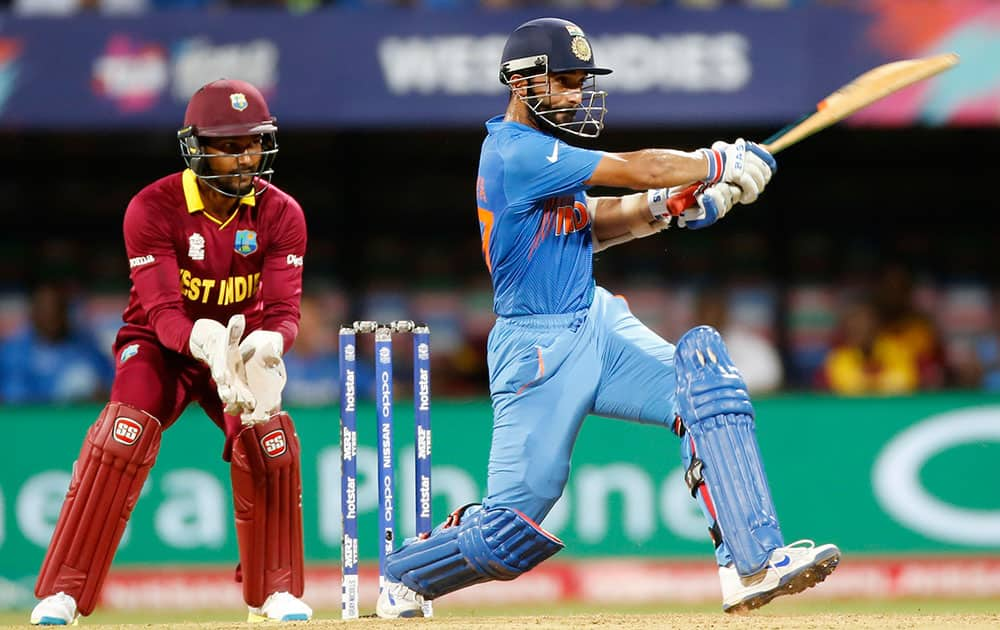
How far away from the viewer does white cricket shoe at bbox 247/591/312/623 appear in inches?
224

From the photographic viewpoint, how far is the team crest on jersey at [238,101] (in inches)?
218

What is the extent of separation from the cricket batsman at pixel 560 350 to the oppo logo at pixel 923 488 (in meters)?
3.43

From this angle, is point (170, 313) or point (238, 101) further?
point (238, 101)

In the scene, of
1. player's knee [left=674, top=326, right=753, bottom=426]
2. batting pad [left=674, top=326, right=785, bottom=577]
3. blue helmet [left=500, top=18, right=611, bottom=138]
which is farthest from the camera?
blue helmet [left=500, top=18, right=611, bottom=138]

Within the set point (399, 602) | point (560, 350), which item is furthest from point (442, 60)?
point (560, 350)

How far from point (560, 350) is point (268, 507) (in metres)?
1.46

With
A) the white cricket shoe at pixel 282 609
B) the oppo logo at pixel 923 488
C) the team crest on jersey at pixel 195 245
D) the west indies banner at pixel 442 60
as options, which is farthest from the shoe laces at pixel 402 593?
the west indies banner at pixel 442 60

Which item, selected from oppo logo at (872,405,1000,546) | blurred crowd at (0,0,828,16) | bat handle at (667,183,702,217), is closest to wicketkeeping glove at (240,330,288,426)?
bat handle at (667,183,702,217)

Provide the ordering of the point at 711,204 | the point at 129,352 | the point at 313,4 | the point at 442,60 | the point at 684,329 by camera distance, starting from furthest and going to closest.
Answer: the point at 684,329 → the point at 313,4 → the point at 442,60 → the point at 129,352 → the point at 711,204

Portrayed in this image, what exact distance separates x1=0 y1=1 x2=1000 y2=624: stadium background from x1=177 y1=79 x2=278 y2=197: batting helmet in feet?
9.17

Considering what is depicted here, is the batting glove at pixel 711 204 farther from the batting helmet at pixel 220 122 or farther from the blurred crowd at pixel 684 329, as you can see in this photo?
the blurred crowd at pixel 684 329

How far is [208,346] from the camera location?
527 centimetres

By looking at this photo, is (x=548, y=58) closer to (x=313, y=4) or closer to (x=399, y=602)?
(x=399, y=602)

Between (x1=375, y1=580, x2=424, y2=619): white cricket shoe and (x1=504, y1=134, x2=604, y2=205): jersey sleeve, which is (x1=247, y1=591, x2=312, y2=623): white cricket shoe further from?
(x1=504, y1=134, x2=604, y2=205): jersey sleeve
